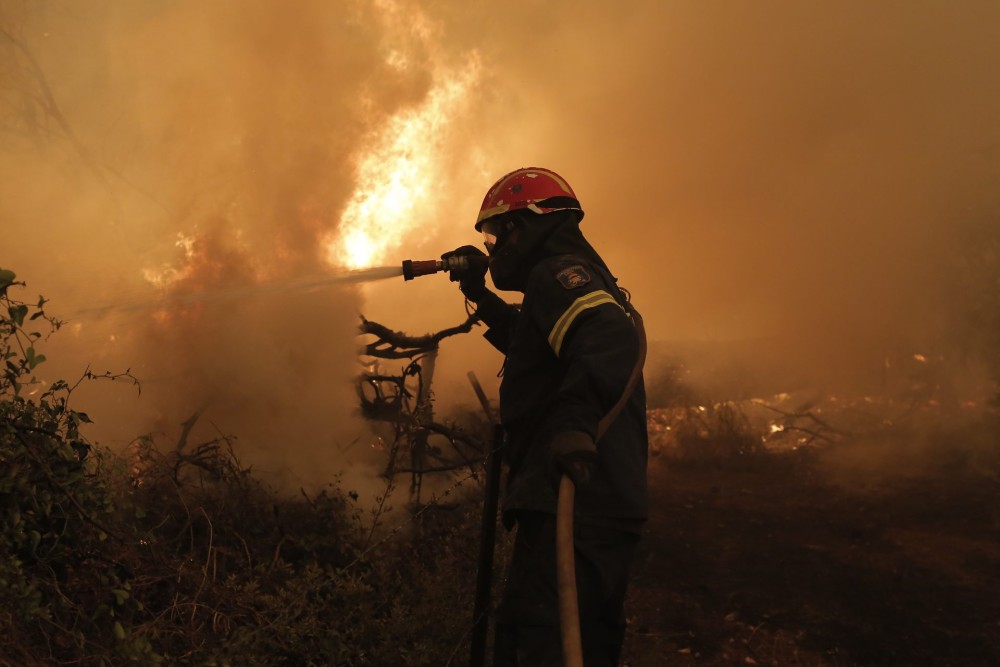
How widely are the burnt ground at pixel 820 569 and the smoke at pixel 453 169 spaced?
223 centimetres

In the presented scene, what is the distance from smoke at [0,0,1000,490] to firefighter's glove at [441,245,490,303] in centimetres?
221

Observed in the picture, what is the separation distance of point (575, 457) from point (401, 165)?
19.3 ft

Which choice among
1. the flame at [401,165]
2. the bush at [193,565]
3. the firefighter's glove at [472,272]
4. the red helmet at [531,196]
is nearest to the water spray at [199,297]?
the flame at [401,165]

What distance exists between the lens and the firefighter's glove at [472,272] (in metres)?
3.88

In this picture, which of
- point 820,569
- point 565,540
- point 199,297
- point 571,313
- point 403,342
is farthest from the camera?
point 403,342

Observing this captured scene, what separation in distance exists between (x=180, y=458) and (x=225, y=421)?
958mm

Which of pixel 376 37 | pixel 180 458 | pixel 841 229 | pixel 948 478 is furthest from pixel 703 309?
pixel 180 458

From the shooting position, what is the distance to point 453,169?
8.57m

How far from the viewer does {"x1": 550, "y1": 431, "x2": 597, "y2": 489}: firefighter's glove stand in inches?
97.0

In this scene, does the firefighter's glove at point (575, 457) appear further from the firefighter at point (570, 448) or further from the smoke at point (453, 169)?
the smoke at point (453, 169)

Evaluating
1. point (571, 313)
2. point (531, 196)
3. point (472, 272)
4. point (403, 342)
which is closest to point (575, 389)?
point (571, 313)

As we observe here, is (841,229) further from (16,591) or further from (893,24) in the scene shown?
(16,591)

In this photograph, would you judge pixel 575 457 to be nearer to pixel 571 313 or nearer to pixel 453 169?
pixel 571 313

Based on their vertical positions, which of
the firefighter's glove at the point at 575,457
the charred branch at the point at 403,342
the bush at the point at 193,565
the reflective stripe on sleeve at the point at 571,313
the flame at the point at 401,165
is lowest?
the bush at the point at 193,565
